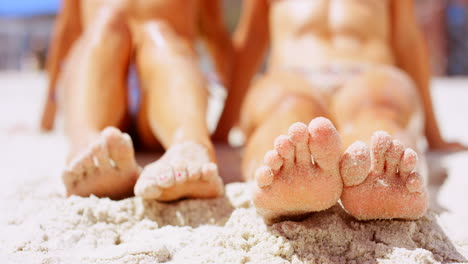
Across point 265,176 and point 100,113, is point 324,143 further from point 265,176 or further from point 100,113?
point 100,113

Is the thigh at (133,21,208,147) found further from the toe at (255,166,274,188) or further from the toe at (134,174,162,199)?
the toe at (255,166,274,188)

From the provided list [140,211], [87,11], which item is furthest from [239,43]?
[140,211]

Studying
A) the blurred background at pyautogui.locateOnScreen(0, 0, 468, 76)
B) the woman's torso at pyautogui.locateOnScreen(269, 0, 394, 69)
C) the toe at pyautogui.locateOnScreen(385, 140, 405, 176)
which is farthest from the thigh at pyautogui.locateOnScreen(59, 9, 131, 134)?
the blurred background at pyautogui.locateOnScreen(0, 0, 468, 76)

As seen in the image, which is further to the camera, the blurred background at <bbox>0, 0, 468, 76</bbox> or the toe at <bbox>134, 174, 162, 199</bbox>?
the blurred background at <bbox>0, 0, 468, 76</bbox>

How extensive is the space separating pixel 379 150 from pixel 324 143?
0.33ft

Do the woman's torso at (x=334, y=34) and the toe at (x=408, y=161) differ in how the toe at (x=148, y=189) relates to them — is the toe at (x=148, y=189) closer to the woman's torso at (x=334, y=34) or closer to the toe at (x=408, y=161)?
the toe at (x=408, y=161)

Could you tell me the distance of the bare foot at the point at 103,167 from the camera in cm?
99

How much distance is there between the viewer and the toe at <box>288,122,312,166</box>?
0.74 metres

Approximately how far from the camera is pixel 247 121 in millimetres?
1336

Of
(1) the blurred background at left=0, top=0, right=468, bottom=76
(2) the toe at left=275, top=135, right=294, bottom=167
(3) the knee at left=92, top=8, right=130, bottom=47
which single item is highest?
(1) the blurred background at left=0, top=0, right=468, bottom=76

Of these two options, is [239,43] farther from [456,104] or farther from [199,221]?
[456,104]

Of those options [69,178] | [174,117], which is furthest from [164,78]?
[69,178]

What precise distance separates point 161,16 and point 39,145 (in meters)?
0.93

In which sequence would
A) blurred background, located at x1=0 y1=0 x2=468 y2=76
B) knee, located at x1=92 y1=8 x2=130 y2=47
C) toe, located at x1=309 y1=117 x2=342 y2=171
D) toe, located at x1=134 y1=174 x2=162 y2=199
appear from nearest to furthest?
toe, located at x1=309 y1=117 x2=342 y2=171
toe, located at x1=134 y1=174 x2=162 y2=199
knee, located at x1=92 y1=8 x2=130 y2=47
blurred background, located at x1=0 y1=0 x2=468 y2=76
